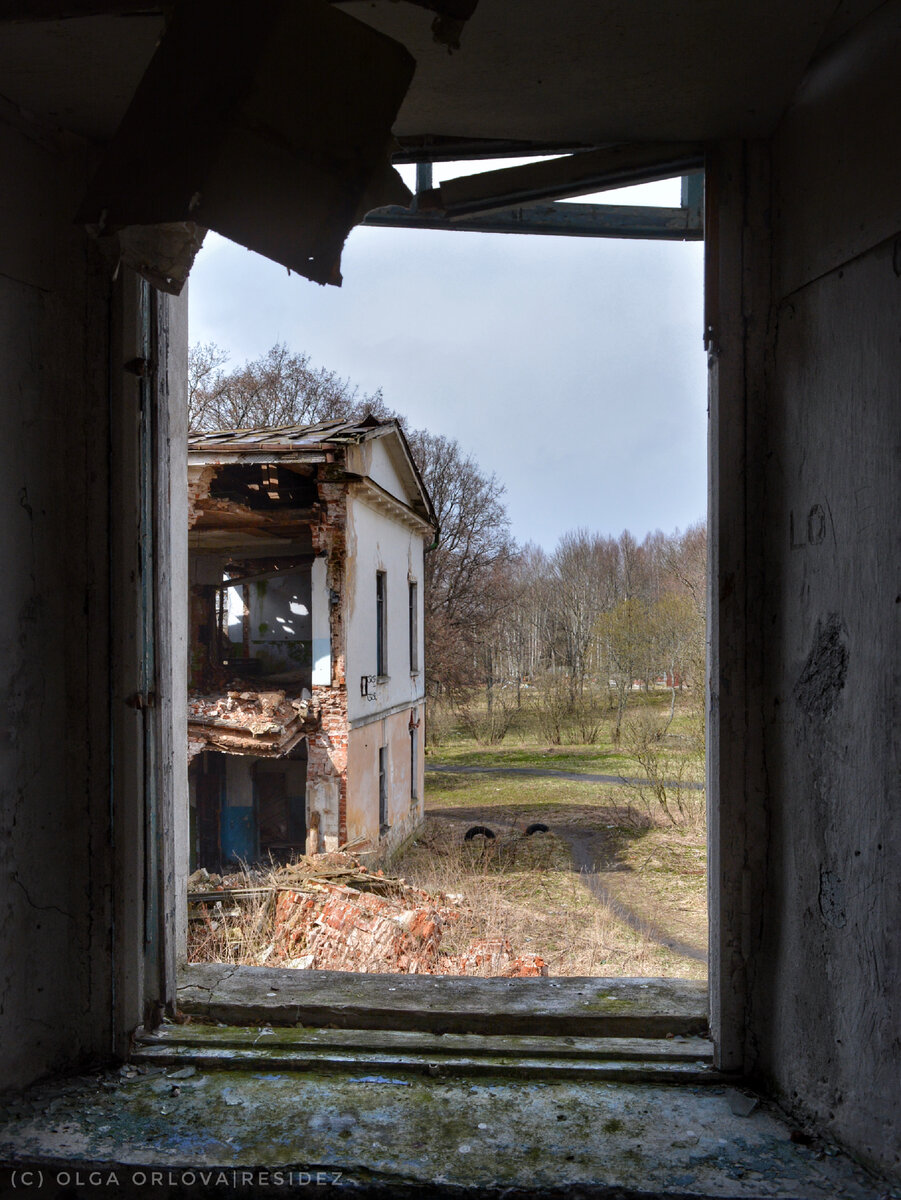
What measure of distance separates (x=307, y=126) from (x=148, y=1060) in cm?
202

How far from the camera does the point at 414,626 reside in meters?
16.3

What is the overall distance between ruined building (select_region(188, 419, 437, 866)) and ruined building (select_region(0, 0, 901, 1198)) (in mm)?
8420

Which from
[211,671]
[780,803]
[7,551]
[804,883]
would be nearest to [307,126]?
[7,551]

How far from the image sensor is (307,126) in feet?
4.64

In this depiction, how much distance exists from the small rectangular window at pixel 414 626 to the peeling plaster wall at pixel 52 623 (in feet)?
46.1

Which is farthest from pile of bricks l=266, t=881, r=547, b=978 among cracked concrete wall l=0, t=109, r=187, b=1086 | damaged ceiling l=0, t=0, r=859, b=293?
damaged ceiling l=0, t=0, r=859, b=293

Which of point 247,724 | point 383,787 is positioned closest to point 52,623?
point 247,724

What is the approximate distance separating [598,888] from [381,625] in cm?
548

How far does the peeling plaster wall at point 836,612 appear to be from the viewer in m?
1.41

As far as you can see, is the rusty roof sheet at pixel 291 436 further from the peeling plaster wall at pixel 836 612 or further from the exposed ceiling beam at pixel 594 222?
the peeling plaster wall at pixel 836 612

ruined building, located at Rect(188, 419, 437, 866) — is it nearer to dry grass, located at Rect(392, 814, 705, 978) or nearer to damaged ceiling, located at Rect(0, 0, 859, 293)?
dry grass, located at Rect(392, 814, 705, 978)

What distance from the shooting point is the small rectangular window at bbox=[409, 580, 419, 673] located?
1606 centimetres

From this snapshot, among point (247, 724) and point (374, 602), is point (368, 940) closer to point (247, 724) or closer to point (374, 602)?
point (247, 724)

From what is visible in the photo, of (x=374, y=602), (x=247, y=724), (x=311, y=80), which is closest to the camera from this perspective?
(x=311, y=80)
